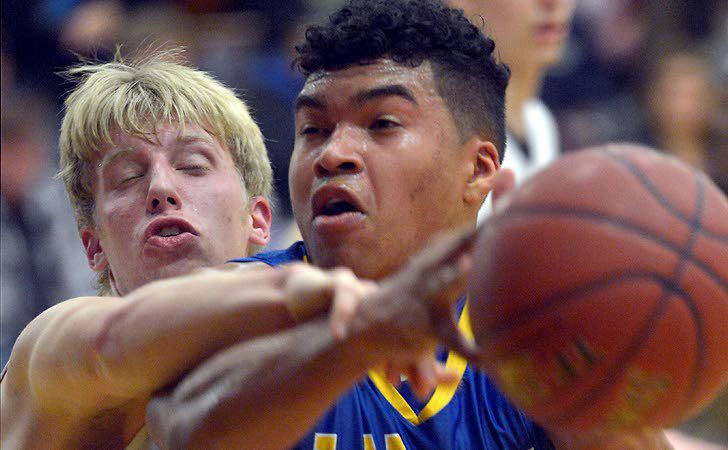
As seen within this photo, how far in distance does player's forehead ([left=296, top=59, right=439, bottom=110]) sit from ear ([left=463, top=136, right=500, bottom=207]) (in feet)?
0.80

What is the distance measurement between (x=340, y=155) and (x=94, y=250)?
1.37m

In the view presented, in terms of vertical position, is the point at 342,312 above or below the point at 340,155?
below

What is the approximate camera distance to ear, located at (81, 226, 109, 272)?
14.4ft

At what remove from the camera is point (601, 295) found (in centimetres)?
243

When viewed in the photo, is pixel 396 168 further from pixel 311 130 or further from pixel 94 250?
pixel 94 250

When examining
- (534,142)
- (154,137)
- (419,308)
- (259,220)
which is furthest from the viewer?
(534,142)

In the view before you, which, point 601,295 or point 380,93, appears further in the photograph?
point 380,93

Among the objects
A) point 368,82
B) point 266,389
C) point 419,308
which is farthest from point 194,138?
point 419,308

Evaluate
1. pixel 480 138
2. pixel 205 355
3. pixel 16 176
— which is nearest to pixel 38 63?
pixel 16 176

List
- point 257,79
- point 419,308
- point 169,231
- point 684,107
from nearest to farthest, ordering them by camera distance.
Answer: point 419,308
point 169,231
point 257,79
point 684,107

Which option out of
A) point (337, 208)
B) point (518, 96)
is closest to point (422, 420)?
point (337, 208)

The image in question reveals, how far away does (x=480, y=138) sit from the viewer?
3.90 m

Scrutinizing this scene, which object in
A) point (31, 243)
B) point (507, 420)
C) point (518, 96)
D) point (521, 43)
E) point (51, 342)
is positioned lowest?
point (507, 420)

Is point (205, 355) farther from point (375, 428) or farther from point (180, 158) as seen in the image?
point (180, 158)
